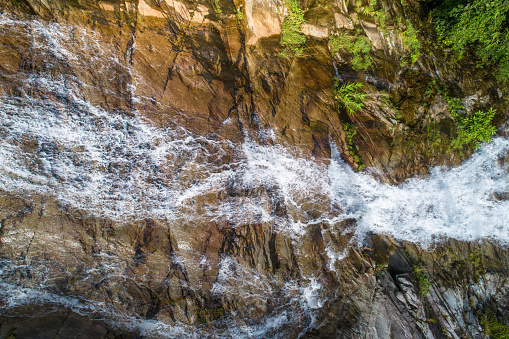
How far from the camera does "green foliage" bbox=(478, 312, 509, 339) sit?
615 cm

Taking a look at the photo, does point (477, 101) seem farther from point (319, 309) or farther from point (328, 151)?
point (319, 309)

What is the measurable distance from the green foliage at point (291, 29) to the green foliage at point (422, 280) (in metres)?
6.35

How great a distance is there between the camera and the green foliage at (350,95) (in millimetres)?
6168

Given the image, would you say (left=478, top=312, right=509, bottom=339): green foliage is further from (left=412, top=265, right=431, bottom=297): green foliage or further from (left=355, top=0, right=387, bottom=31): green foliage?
(left=355, top=0, right=387, bottom=31): green foliage

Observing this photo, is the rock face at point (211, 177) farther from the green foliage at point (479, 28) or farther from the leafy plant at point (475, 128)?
the green foliage at point (479, 28)

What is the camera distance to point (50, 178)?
478 centimetres

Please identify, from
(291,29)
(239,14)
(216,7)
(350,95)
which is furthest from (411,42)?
(216,7)

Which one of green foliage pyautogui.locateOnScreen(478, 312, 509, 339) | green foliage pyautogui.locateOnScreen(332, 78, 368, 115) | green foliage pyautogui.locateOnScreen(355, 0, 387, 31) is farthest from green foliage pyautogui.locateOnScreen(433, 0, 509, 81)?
green foliage pyautogui.locateOnScreen(478, 312, 509, 339)

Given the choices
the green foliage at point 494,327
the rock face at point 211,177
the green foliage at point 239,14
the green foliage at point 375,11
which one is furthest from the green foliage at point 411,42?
the green foliage at point 494,327

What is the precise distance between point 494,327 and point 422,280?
2.35 m

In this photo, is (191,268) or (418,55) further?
(418,55)

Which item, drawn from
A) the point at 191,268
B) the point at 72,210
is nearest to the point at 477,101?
the point at 191,268

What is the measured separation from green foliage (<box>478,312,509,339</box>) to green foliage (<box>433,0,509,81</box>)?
6769 mm

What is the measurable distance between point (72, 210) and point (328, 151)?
579 centimetres
